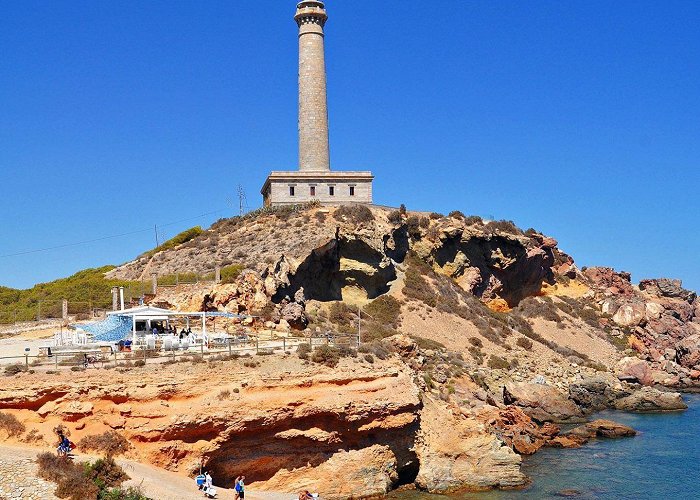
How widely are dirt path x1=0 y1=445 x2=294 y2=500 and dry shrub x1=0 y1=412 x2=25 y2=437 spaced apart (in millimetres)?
700

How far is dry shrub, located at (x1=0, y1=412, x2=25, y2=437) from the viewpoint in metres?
22.1

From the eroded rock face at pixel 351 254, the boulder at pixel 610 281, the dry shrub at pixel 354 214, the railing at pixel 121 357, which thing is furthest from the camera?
the boulder at pixel 610 281

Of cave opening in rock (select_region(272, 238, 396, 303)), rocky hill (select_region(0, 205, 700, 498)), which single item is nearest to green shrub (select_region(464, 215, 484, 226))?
rocky hill (select_region(0, 205, 700, 498))

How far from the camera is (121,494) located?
2009 centimetres

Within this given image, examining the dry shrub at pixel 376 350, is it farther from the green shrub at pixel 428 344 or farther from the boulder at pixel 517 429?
the green shrub at pixel 428 344

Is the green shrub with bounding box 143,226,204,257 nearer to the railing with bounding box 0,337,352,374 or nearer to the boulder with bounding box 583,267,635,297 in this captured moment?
the railing with bounding box 0,337,352,374

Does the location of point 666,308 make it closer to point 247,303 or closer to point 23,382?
point 247,303

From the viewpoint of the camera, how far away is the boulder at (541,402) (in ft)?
144

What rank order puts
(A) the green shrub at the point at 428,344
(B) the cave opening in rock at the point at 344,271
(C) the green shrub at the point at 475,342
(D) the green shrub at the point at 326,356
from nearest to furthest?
(D) the green shrub at the point at 326,356, (A) the green shrub at the point at 428,344, (B) the cave opening in rock at the point at 344,271, (C) the green shrub at the point at 475,342

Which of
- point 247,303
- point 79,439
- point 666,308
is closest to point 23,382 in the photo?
point 79,439

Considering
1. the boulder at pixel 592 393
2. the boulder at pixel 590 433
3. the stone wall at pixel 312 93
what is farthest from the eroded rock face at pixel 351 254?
the boulder at pixel 590 433

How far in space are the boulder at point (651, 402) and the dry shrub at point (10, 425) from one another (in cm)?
3854

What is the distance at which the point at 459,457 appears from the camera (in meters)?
29.0

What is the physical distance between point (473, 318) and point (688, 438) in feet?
76.2
